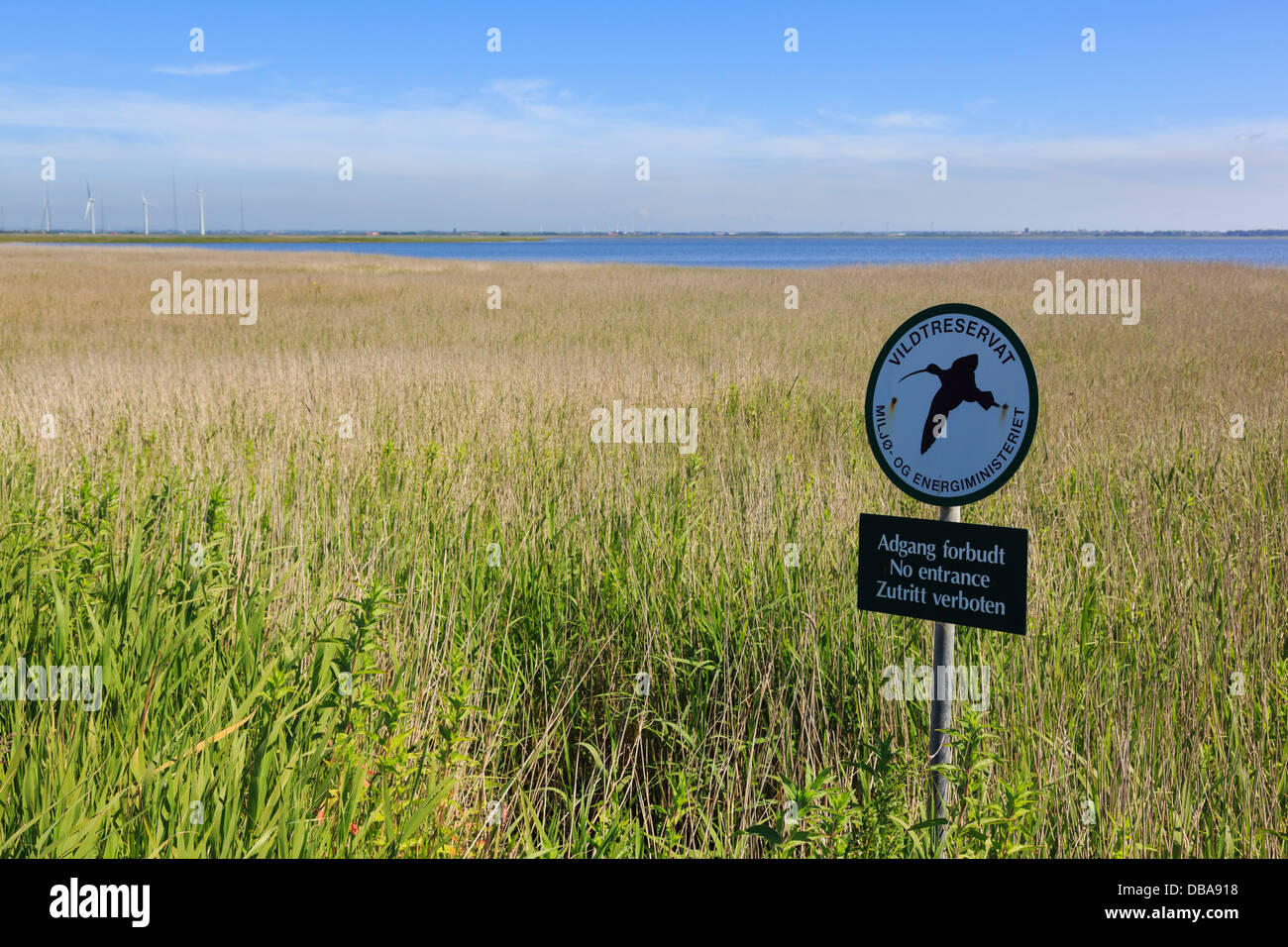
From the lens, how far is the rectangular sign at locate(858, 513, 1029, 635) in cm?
207

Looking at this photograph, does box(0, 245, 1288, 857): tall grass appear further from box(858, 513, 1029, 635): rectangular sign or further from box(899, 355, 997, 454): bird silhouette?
box(899, 355, 997, 454): bird silhouette

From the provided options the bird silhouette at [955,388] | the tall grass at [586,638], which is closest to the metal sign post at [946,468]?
the bird silhouette at [955,388]

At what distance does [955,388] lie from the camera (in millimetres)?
2217

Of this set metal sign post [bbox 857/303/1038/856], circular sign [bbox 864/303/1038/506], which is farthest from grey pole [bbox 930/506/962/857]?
circular sign [bbox 864/303/1038/506]

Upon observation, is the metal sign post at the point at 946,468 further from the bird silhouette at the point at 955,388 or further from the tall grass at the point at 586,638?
the tall grass at the point at 586,638

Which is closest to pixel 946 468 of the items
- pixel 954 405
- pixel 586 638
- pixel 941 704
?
pixel 954 405

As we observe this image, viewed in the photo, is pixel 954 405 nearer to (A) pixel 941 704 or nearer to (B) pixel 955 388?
(B) pixel 955 388

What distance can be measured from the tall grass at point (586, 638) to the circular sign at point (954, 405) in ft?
2.27

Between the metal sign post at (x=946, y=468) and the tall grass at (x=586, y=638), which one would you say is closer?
the metal sign post at (x=946, y=468)

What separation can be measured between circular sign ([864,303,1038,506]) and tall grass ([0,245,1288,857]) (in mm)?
691

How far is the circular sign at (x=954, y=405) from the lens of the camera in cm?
212
